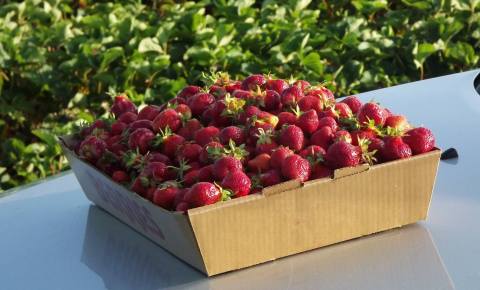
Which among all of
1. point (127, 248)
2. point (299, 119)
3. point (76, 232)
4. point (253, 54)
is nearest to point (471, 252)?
point (299, 119)

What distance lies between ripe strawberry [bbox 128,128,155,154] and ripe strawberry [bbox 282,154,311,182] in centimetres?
32

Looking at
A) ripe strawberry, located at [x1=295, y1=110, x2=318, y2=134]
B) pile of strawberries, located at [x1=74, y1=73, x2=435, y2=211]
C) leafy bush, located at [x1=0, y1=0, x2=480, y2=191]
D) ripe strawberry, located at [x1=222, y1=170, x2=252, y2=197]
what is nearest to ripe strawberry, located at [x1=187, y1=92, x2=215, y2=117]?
pile of strawberries, located at [x1=74, y1=73, x2=435, y2=211]

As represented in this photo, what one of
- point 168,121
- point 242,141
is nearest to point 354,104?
point 242,141

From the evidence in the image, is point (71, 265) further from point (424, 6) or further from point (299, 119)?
point (424, 6)

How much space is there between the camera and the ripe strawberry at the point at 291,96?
1754 mm

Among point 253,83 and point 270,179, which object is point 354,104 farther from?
point 270,179

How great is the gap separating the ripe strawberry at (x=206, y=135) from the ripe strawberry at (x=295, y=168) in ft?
0.63

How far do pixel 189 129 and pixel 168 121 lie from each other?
4cm

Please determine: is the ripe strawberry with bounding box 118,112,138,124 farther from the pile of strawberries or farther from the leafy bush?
the leafy bush

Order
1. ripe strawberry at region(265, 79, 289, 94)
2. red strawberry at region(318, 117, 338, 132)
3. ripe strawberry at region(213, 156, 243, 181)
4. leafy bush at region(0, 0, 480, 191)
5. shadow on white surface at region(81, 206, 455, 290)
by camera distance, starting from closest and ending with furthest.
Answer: shadow on white surface at region(81, 206, 455, 290) → ripe strawberry at region(213, 156, 243, 181) → red strawberry at region(318, 117, 338, 132) → ripe strawberry at region(265, 79, 289, 94) → leafy bush at region(0, 0, 480, 191)

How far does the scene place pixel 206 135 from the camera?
1677 mm

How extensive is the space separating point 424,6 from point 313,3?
28.7 inches

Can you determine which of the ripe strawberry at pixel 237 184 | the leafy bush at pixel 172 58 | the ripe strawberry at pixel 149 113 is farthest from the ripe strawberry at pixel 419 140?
the leafy bush at pixel 172 58

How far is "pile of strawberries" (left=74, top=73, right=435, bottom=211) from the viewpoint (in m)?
1.53
